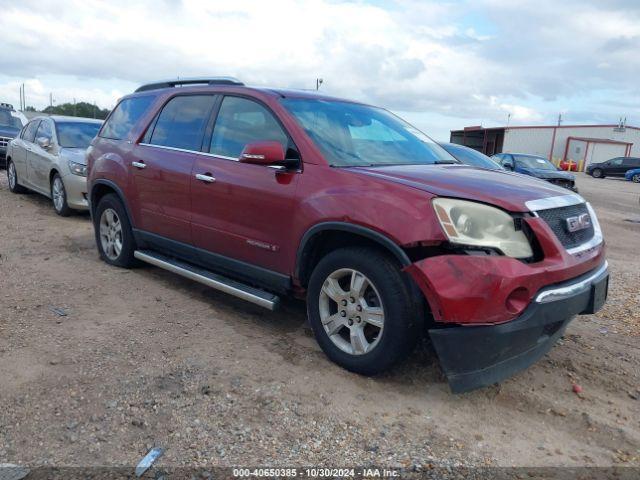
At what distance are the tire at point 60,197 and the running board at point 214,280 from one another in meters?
A: 3.93

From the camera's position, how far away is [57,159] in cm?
860

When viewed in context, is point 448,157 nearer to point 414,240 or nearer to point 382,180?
point 382,180

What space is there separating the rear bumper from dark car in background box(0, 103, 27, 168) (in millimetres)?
15123

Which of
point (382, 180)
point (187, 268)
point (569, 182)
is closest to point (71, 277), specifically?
point (187, 268)

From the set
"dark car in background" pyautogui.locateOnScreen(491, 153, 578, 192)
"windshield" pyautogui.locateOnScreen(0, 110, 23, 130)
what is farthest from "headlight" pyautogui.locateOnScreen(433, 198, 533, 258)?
"windshield" pyautogui.locateOnScreen(0, 110, 23, 130)

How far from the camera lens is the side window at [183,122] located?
4582mm

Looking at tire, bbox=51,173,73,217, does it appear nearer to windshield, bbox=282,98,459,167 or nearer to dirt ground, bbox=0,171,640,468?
dirt ground, bbox=0,171,640,468

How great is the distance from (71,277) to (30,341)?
1.60 metres

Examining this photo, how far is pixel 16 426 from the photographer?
9.18 ft

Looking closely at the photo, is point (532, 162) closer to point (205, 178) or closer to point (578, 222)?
point (578, 222)

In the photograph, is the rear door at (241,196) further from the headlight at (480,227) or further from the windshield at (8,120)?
the windshield at (8,120)

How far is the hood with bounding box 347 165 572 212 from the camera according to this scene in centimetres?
305

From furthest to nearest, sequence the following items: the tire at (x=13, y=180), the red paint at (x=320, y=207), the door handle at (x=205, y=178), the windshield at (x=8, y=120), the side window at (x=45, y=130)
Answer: the windshield at (x=8, y=120) < the tire at (x=13, y=180) < the side window at (x=45, y=130) < the door handle at (x=205, y=178) < the red paint at (x=320, y=207)

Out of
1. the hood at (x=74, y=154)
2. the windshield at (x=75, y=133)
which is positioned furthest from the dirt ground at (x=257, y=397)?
the windshield at (x=75, y=133)
